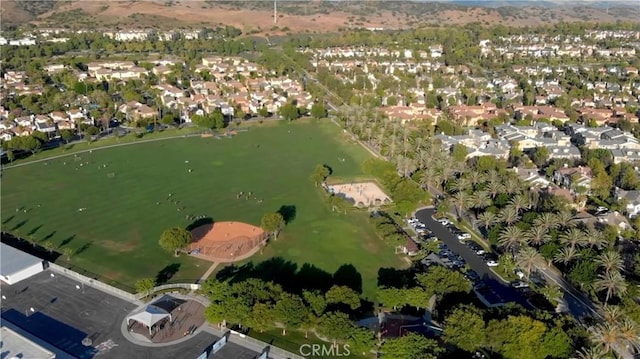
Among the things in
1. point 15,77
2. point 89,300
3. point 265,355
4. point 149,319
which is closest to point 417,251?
point 265,355

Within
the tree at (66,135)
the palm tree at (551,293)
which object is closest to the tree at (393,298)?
the palm tree at (551,293)

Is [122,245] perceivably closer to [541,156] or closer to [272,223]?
[272,223]

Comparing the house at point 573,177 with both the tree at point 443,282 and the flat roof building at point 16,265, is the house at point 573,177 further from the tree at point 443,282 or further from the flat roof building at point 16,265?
the flat roof building at point 16,265

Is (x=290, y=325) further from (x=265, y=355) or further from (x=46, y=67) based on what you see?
(x=46, y=67)

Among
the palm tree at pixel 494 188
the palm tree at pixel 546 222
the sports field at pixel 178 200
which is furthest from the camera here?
the palm tree at pixel 494 188

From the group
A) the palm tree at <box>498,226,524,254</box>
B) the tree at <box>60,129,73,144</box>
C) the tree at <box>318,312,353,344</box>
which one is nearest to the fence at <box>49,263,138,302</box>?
the tree at <box>318,312,353,344</box>
